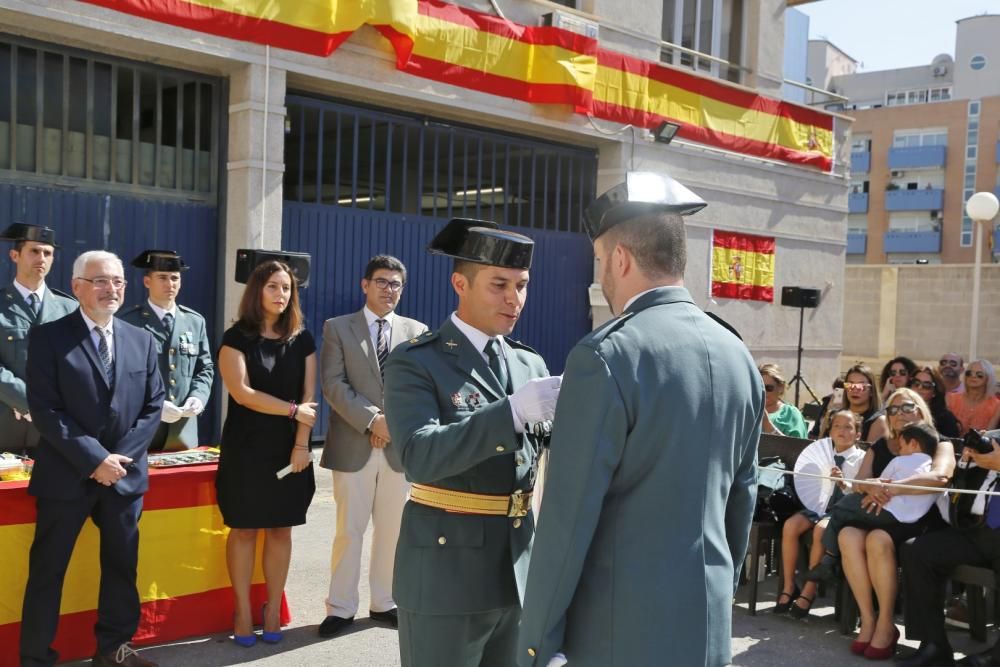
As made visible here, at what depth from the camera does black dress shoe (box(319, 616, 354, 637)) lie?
5000 mm

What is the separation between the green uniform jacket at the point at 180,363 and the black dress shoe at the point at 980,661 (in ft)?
14.7

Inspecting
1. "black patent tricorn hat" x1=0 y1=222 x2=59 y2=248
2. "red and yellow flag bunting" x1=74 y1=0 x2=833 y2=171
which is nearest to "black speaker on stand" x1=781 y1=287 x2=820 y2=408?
"red and yellow flag bunting" x1=74 y1=0 x2=833 y2=171

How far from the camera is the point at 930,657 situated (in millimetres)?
4887

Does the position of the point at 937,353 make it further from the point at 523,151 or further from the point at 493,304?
the point at 493,304

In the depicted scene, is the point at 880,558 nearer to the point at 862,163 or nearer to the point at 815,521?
the point at 815,521

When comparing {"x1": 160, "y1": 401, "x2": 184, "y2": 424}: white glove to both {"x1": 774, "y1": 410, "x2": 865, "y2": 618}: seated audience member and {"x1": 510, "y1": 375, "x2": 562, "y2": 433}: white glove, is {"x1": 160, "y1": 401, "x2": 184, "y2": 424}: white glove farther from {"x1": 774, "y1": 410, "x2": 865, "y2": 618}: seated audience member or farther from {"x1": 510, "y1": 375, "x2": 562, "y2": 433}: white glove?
{"x1": 774, "y1": 410, "x2": 865, "y2": 618}: seated audience member

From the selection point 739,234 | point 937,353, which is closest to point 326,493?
point 739,234

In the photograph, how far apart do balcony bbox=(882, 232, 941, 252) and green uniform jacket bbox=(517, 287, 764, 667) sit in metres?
62.8

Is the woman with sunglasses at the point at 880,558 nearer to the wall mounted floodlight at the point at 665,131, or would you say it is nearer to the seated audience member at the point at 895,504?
the seated audience member at the point at 895,504

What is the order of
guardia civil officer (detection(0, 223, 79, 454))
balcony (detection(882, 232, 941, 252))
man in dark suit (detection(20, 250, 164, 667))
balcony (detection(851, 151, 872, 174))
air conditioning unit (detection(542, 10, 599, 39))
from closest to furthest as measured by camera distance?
man in dark suit (detection(20, 250, 164, 667))
guardia civil officer (detection(0, 223, 79, 454))
air conditioning unit (detection(542, 10, 599, 39))
balcony (detection(882, 232, 941, 252))
balcony (detection(851, 151, 872, 174))

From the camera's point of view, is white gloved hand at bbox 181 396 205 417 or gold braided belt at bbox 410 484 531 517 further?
white gloved hand at bbox 181 396 205 417

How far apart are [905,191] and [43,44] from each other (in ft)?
197

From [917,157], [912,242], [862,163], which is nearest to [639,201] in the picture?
[917,157]

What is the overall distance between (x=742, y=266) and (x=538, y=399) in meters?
12.6
